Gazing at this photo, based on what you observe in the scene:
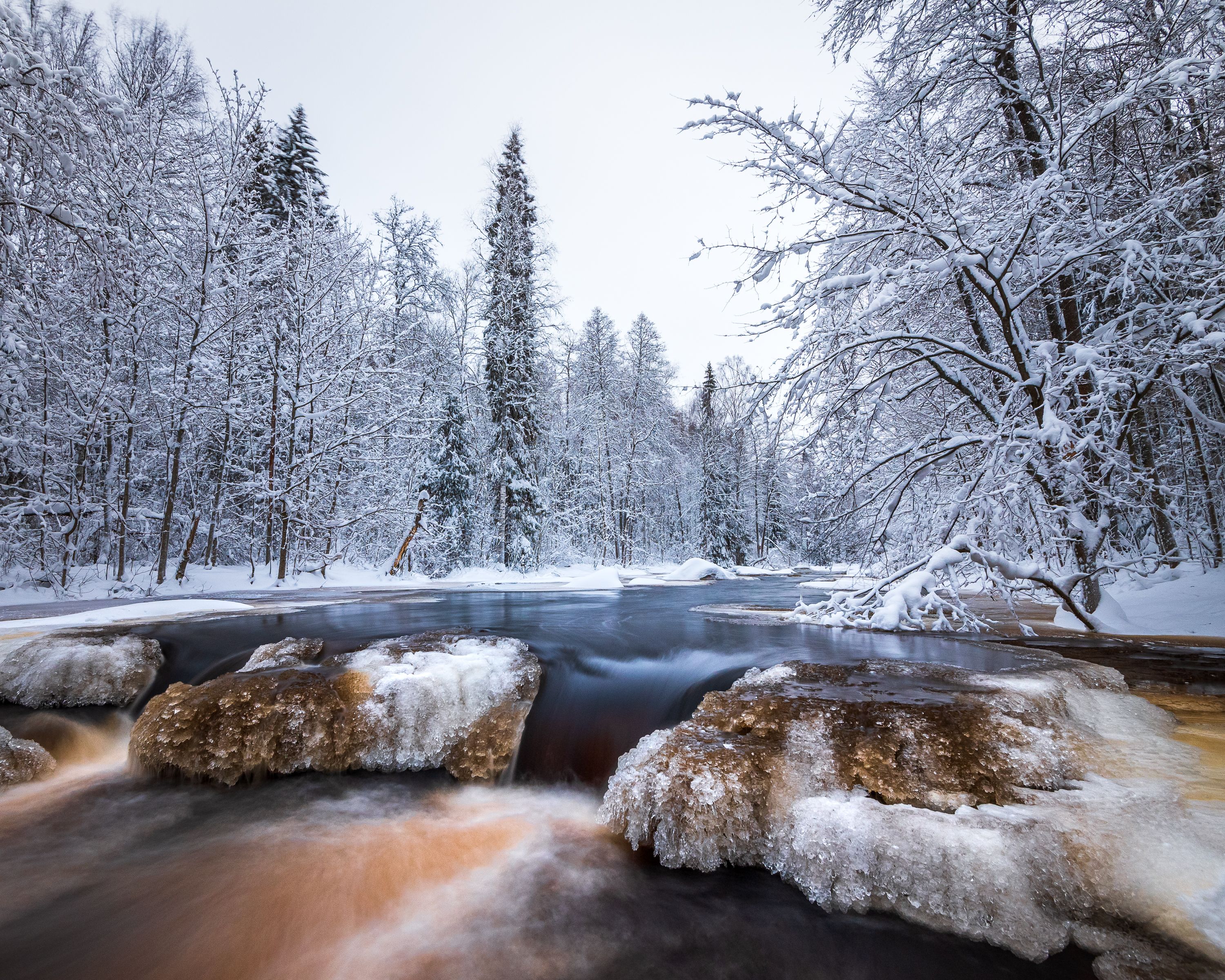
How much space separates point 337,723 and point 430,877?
1473 mm

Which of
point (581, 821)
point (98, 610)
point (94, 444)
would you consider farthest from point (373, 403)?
point (581, 821)

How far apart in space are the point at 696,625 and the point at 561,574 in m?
12.3

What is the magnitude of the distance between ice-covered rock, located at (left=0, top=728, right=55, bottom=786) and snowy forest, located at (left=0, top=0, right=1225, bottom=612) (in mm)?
4747

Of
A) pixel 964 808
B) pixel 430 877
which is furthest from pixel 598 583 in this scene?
pixel 964 808

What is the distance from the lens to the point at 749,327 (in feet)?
15.0

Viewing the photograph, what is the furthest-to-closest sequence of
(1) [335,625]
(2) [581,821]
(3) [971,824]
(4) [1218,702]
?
(1) [335,625] < (2) [581,821] < (4) [1218,702] < (3) [971,824]

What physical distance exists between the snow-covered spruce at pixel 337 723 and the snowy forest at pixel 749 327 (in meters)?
2.93

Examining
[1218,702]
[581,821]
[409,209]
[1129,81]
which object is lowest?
[581,821]

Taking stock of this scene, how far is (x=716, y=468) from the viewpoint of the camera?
28.7 m

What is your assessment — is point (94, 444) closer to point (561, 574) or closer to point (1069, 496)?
point (561, 574)

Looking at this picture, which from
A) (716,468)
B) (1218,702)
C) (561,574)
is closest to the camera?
(1218,702)

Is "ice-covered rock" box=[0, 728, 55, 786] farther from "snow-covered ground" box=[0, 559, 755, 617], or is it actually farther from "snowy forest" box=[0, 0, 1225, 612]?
"snowy forest" box=[0, 0, 1225, 612]

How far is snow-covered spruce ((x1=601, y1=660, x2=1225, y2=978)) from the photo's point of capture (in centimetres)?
203

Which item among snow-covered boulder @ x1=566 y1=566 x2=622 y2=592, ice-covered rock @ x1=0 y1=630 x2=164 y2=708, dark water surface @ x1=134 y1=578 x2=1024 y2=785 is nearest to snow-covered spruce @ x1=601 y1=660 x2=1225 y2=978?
dark water surface @ x1=134 y1=578 x2=1024 y2=785
